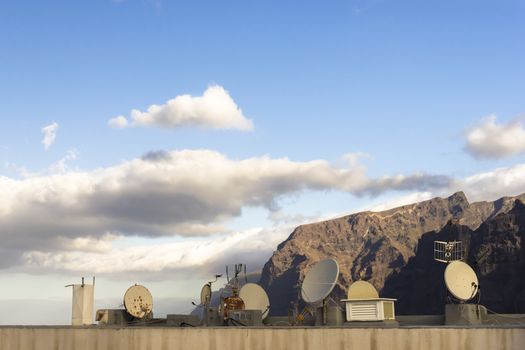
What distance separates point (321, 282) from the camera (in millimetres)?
41969

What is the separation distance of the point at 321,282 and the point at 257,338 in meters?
10.8

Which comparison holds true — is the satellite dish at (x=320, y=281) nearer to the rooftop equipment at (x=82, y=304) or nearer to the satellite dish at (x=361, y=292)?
the satellite dish at (x=361, y=292)

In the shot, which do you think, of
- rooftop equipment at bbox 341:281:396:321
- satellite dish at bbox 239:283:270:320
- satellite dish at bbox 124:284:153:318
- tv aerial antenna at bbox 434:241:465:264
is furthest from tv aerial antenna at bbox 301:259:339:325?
satellite dish at bbox 124:284:153:318

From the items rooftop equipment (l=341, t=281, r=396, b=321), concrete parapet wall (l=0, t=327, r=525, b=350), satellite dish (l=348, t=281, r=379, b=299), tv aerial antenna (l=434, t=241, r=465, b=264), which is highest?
tv aerial antenna (l=434, t=241, r=465, b=264)

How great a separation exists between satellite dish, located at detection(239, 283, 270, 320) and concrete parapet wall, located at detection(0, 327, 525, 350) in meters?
16.1

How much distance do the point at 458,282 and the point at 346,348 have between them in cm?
1475

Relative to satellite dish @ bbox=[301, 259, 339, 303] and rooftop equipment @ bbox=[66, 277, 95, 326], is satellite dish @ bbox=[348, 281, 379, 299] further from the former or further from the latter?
rooftop equipment @ bbox=[66, 277, 95, 326]

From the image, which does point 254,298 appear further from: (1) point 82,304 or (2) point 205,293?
(1) point 82,304

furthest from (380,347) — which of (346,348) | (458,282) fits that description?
(458,282)

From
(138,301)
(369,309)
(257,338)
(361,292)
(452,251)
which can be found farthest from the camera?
(138,301)

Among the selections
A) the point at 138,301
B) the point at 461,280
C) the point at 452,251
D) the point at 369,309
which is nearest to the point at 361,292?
the point at 369,309

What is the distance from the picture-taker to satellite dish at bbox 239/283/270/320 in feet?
162

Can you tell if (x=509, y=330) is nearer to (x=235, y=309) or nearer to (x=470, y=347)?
(x=470, y=347)

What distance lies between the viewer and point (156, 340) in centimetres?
3331
